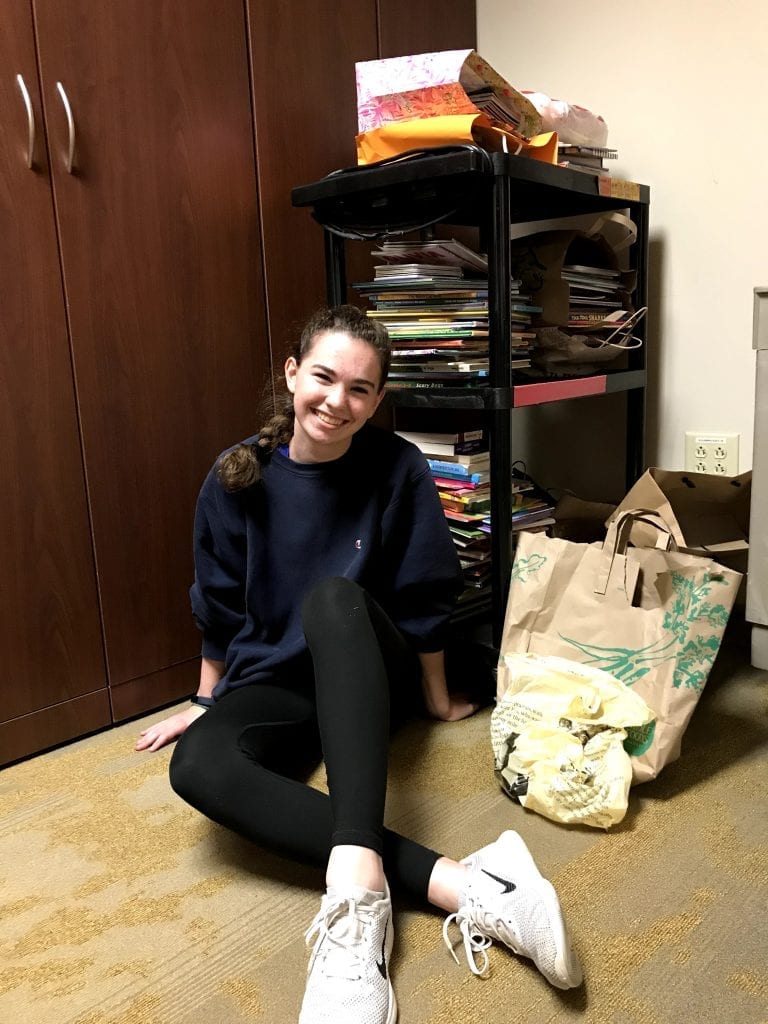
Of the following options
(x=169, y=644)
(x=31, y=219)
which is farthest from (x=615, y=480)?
(x=31, y=219)

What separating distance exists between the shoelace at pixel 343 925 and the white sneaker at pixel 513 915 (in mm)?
106

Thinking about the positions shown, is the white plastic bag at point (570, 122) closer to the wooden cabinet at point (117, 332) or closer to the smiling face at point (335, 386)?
the wooden cabinet at point (117, 332)

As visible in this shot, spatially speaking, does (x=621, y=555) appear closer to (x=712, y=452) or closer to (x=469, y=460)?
(x=469, y=460)

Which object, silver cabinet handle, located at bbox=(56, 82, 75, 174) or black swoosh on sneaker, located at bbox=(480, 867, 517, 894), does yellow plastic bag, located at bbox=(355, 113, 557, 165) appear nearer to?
silver cabinet handle, located at bbox=(56, 82, 75, 174)

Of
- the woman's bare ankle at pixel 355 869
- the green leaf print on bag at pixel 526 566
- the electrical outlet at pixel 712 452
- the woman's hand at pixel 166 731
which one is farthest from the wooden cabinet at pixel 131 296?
the electrical outlet at pixel 712 452

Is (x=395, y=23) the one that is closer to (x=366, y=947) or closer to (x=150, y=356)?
(x=150, y=356)

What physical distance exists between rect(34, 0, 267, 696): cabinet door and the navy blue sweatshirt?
0.24 m

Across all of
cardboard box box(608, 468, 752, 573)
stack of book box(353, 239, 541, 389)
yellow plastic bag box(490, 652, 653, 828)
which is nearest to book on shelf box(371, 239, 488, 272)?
stack of book box(353, 239, 541, 389)

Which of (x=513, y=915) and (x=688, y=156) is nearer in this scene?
(x=513, y=915)

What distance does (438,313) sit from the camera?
1.49 m

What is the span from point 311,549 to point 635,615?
0.48 m

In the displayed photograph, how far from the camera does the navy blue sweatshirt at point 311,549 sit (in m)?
1.24

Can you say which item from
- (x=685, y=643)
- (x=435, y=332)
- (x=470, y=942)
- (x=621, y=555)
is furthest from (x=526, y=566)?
(x=470, y=942)

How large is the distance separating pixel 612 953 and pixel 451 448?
2.97ft
